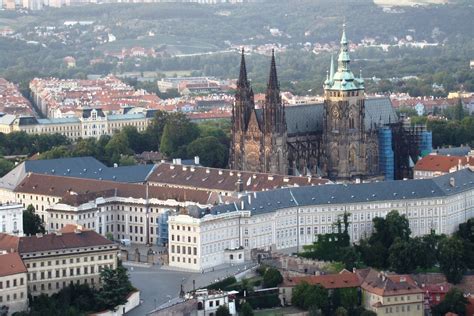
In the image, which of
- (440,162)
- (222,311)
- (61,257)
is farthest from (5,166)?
(222,311)

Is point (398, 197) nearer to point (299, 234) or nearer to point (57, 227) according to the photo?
point (299, 234)

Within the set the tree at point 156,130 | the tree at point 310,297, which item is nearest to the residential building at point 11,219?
the tree at point 310,297

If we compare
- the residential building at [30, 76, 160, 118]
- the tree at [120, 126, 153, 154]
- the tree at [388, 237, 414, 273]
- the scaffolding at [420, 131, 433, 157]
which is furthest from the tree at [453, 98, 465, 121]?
the tree at [388, 237, 414, 273]

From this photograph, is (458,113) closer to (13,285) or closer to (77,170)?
(77,170)

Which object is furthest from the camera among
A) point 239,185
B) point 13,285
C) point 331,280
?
point 239,185

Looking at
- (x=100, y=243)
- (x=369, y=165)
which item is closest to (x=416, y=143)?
(x=369, y=165)

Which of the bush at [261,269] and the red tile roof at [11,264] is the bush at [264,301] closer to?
the bush at [261,269]
